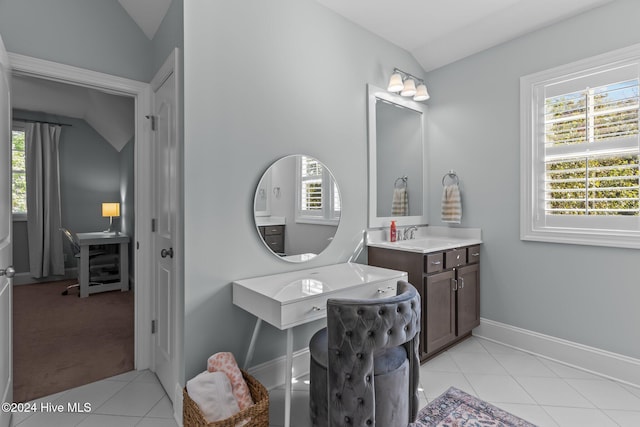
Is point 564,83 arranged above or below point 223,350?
above

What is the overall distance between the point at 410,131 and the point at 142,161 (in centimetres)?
245

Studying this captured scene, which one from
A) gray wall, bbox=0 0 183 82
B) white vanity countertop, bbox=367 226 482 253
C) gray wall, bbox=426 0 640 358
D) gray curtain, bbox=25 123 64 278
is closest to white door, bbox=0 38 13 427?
gray wall, bbox=0 0 183 82

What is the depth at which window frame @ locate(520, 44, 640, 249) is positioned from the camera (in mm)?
2334

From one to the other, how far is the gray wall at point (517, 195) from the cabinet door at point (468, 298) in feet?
0.35

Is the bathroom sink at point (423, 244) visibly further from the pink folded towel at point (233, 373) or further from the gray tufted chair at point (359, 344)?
the pink folded towel at point (233, 373)

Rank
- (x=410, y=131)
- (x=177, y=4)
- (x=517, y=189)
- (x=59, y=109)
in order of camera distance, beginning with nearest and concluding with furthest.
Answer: (x=177, y=4), (x=517, y=189), (x=410, y=131), (x=59, y=109)

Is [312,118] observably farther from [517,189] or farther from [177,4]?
[517,189]

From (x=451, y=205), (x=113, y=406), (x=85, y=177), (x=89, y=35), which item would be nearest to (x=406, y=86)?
(x=451, y=205)

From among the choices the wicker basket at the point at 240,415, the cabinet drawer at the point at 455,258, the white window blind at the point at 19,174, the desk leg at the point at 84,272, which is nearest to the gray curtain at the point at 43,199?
the white window blind at the point at 19,174

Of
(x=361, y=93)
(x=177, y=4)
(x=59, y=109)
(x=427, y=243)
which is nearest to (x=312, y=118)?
(x=361, y=93)

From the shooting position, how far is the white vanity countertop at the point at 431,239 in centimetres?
268

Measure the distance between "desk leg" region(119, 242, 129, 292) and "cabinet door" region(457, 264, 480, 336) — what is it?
14.8 feet

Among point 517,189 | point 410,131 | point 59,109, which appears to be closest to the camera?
point 517,189

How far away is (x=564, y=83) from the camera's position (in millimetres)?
2615
